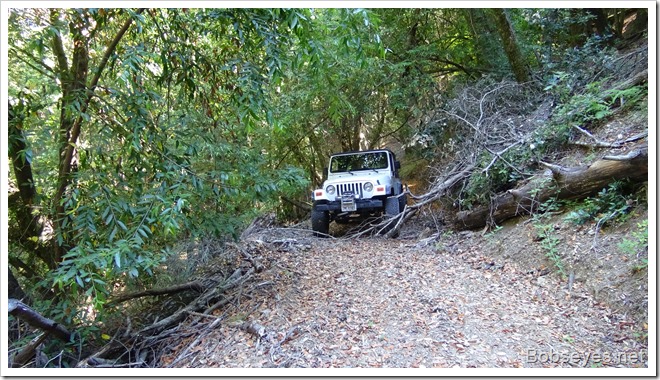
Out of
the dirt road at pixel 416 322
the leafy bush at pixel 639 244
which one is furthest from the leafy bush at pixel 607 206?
the dirt road at pixel 416 322

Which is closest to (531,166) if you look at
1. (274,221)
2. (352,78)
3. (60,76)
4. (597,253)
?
(597,253)

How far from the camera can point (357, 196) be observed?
21.6ft

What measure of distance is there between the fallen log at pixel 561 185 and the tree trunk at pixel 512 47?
301 cm

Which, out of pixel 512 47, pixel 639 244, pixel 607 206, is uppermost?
pixel 512 47

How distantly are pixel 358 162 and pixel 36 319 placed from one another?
575 centimetres

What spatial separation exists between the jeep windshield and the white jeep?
55mm

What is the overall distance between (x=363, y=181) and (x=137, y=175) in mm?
4125

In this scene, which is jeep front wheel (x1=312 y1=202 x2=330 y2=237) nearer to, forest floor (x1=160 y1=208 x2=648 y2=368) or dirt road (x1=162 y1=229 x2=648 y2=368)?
forest floor (x1=160 y1=208 x2=648 y2=368)

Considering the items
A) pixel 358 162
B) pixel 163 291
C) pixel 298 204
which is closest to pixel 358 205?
pixel 358 162

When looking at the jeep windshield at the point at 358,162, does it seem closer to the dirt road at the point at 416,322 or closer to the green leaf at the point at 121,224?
the dirt road at the point at 416,322

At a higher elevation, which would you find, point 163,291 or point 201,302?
point 163,291

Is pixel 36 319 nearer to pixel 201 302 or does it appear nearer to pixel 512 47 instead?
pixel 201 302

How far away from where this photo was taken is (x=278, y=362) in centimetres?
263

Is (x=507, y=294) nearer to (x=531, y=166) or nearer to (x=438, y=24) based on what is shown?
(x=531, y=166)
